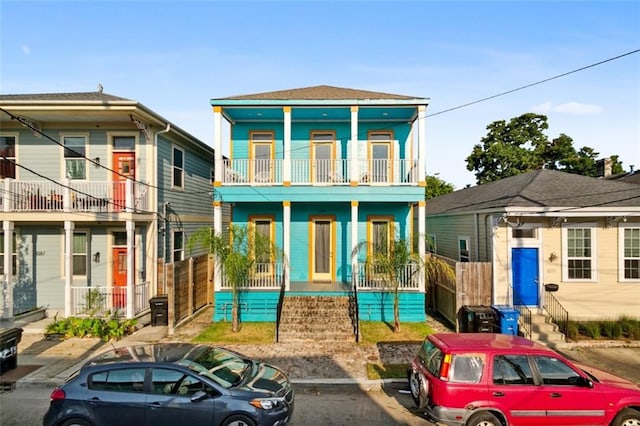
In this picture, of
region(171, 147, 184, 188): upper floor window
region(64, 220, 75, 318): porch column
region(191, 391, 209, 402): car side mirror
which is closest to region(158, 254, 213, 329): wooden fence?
region(64, 220, 75, 318): porch column

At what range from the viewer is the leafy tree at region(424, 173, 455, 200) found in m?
44.0

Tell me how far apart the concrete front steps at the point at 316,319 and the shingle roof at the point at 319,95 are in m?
7.00

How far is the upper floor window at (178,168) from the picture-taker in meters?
14.5

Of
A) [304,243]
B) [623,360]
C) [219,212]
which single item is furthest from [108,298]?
[623,360]

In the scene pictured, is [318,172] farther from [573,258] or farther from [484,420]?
[484,420]

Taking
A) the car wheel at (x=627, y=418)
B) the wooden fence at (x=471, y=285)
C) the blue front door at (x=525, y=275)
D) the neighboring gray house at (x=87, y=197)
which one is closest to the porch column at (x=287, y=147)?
the neighboring gray house at (x=87, y=197)

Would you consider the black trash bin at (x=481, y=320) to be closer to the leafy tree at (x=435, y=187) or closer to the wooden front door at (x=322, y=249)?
the wooden front door at (x=322, y=249)

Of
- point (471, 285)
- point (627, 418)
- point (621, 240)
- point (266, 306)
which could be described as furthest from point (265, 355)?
point (621, 240)

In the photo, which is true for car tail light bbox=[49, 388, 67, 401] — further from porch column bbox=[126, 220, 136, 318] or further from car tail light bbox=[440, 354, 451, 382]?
porch column bbox=[126, 220, 136, 318]

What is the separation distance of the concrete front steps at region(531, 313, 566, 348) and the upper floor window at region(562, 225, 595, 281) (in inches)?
71.6

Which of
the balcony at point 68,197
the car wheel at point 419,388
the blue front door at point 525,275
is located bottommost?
the car wheel at point 419,388

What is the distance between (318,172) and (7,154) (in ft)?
37.6

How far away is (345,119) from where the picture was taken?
14.0 meters

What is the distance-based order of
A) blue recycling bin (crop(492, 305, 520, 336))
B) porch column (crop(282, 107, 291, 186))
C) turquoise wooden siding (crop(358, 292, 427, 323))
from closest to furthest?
blue recycling bin (crop(492, 305, 520, 336))
turquoise wooden siding (crop(358, 292, 427, 323))
porch column (crop(282, 107, 291, 186))
